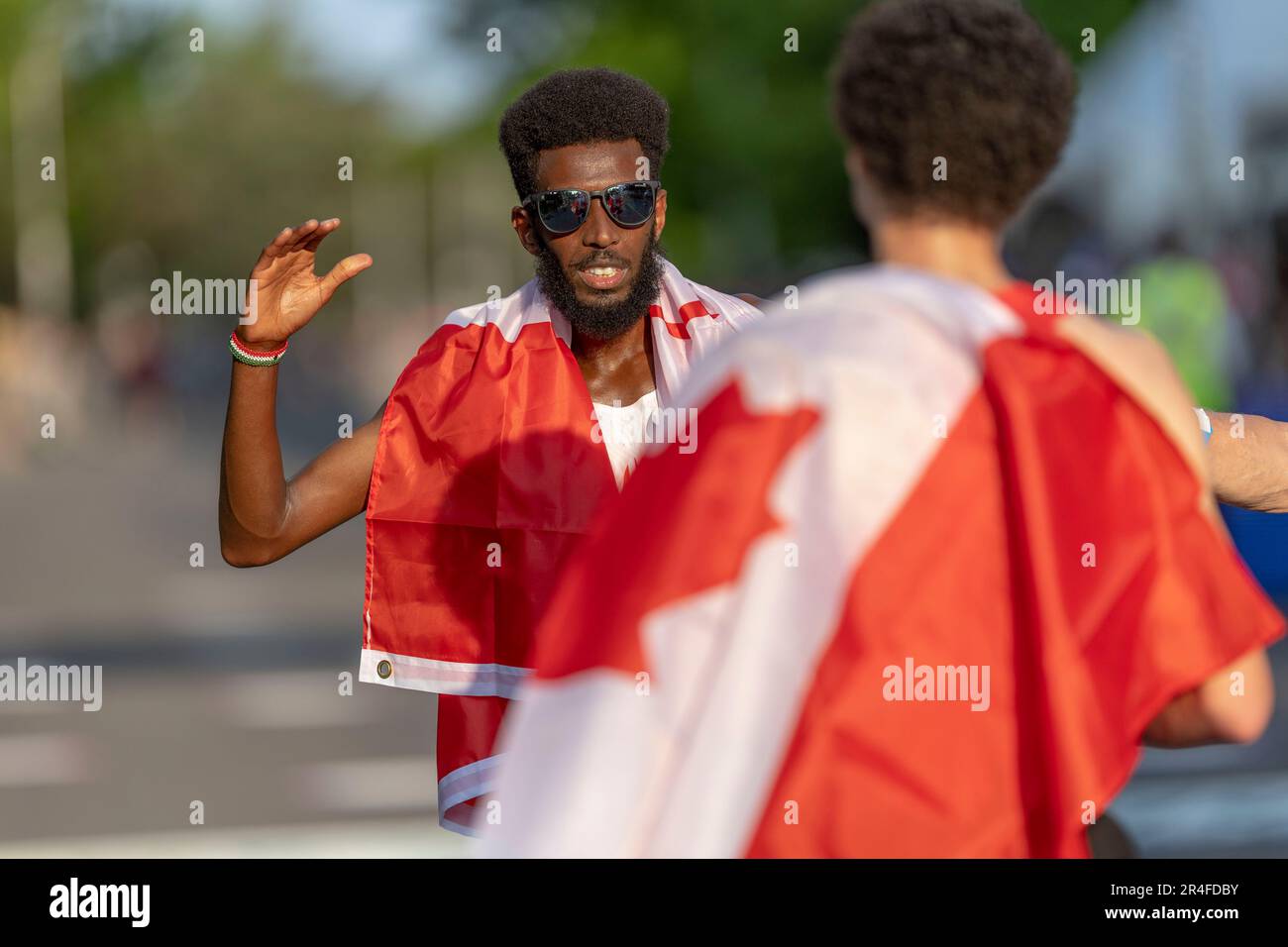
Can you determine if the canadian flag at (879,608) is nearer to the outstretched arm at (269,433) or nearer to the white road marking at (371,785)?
the outstretched arm at (269,433)

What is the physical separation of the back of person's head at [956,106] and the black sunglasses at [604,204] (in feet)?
4.64

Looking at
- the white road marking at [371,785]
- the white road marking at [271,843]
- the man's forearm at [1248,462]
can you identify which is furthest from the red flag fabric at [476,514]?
the white road marking at [371,785]

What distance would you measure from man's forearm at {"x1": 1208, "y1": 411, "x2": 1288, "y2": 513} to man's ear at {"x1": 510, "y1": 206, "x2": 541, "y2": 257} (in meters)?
1.47

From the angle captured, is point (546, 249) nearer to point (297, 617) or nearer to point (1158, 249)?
point (297, 617)

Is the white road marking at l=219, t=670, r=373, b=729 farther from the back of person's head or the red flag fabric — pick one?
the back of person's head

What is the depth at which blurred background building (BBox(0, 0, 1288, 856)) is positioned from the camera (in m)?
8.12

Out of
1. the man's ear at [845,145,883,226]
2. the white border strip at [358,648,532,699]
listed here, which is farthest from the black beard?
the man's ear at [845,145,883,226]

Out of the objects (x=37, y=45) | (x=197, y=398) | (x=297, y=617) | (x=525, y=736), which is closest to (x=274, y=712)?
(x=297, y=617)

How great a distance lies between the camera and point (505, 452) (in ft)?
11.5

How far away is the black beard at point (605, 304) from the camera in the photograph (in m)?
3.54

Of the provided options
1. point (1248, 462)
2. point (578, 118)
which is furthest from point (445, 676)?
point (1248, 462)

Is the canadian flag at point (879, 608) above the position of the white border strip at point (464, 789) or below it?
above

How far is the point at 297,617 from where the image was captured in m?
13.1

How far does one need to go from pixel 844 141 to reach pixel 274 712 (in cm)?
824
